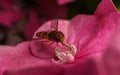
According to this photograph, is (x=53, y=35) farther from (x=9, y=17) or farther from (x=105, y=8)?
(x=9, y=17)

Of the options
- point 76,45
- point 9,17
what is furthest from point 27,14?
point 76,45

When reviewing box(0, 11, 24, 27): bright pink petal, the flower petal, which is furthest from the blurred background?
the flower petal

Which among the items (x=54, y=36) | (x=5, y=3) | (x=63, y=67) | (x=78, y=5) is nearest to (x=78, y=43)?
(x=54, y=36)

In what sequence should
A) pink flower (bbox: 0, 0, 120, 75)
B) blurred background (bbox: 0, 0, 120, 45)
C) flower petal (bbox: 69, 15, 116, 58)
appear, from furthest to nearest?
blurred background (bbox: 0, 0, 120, 45)
flower petal (bbox: 69, 15, 116, 58)
pink flower (bbox: 0, 0, 120, 75)

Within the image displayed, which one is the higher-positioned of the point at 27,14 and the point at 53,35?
the point at 53,35

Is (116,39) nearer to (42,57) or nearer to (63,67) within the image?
(63,67)

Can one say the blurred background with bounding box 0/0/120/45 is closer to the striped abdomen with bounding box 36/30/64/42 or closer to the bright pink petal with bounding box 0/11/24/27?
the bright pink petal with bounding box 0/11/24/27
